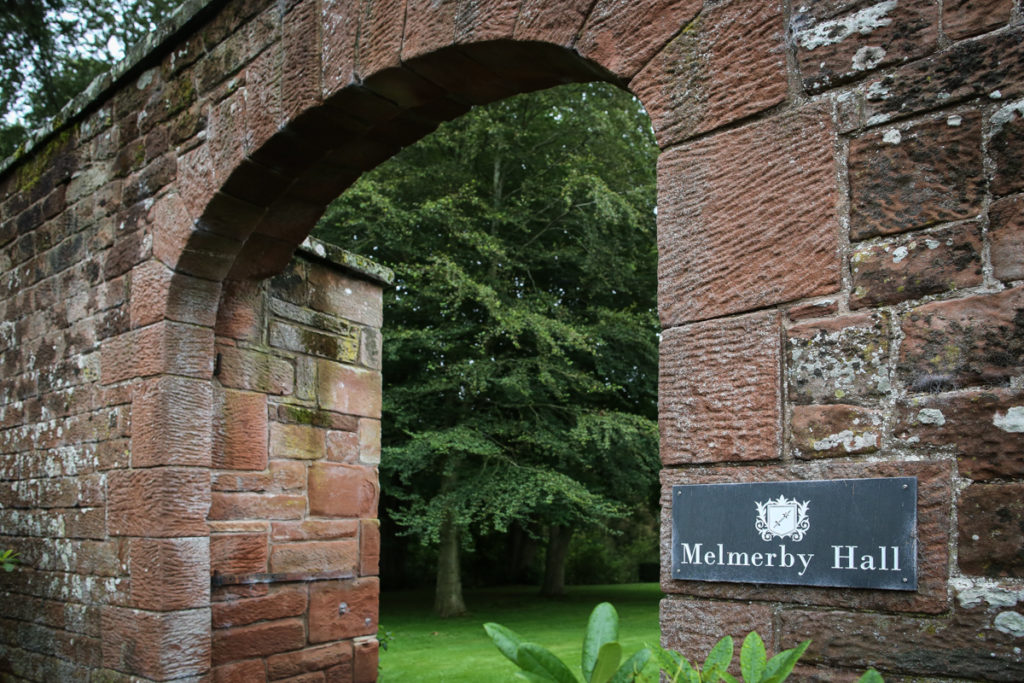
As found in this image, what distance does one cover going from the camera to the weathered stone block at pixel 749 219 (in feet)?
6.31

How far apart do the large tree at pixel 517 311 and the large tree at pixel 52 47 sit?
3.94m

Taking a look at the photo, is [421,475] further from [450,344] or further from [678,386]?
[678,386]

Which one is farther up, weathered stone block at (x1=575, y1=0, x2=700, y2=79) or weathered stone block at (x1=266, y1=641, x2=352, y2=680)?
weathered stone block at (x1=575, y1=0, x2=700, y2=79)

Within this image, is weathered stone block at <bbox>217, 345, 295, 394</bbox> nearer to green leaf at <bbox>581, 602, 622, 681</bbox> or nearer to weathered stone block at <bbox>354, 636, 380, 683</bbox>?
weathered stone block at <bbox>354, 636, 380, 683</bbox>

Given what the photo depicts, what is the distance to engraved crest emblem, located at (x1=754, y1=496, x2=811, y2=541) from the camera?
1.81 m

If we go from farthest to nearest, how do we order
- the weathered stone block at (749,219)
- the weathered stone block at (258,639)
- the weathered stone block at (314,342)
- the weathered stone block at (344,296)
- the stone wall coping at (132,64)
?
the weathered stone block at (344,296) → the weathered stone block at (314,342) → the stone wall coping at (132,64) → the weathered stone block at (258,639) → the weathered stone block at (749,219)

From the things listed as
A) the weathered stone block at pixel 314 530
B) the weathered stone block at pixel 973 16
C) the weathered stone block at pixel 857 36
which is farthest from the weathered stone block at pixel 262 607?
the weathered stone block at pixel 973 16

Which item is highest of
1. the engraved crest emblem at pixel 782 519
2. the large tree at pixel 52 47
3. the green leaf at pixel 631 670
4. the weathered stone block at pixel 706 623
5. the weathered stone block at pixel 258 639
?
the large tree at pixel 52 47

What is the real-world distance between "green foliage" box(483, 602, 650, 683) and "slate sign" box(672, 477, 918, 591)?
0.74m

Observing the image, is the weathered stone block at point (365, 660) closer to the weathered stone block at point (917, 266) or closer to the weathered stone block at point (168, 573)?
the weathered stone block at point (168, 573)

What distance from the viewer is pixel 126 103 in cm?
434

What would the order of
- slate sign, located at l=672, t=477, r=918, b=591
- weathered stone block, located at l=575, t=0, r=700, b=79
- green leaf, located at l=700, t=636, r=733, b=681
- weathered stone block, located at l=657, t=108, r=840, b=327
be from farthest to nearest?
weathered stone block, located at l=575, t=0, r=700, b=79, weathered stone block, located at l=657, t=108, r=840, b=327, slate sign, located at l=672, t=477, r=918, b=591, green leaf, located at l=700, t=636, r=733, b=681

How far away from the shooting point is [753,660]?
1.17 m

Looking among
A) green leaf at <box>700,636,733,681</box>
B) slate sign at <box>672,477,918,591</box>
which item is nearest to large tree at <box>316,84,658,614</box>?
slate sign at <box>672,477,918,591</box>
